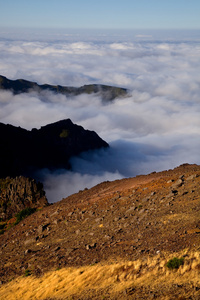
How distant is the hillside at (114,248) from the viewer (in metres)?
13.0

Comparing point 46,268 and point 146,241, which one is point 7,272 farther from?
point 146,241

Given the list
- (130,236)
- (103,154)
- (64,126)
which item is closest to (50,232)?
(130,236)

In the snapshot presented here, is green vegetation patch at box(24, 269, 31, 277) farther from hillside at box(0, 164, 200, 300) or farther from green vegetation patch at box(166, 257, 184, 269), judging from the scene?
green vegetation patch at box(166, 257, 184, 269)

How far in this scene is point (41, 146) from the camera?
5113 inches

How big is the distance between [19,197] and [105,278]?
97.8ft

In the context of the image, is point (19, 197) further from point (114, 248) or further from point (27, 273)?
point (114, 248)

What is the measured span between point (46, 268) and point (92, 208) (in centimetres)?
854

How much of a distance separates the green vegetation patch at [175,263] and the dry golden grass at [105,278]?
0.16 meters

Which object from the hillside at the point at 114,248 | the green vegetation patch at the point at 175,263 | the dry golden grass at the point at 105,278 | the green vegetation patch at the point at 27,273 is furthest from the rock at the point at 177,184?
the green vegetation patch at the point at 27,273

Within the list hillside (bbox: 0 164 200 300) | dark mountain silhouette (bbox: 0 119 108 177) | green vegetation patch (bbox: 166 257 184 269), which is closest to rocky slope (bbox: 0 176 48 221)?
hillside (bbox: 0 164 200 300)

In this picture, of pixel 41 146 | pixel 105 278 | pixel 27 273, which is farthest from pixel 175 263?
pixel 41 146

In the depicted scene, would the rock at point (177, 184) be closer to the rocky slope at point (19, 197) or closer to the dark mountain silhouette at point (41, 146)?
the rocky slope at point (19, 197)

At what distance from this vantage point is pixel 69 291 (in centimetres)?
1402

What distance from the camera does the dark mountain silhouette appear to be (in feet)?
343
